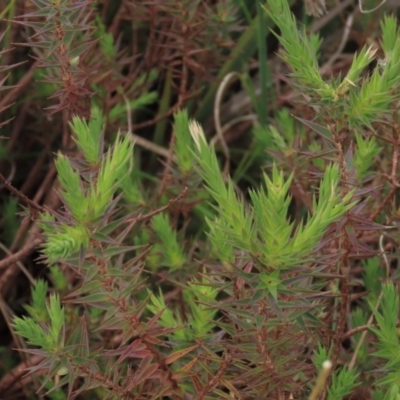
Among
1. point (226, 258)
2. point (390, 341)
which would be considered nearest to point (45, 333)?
point (226, 258)

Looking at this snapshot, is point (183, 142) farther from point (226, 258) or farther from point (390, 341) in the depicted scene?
point (390, 341)

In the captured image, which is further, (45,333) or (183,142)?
(183,142)

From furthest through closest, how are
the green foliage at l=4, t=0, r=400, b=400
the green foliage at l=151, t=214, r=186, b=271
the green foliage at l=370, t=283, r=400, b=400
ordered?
the green foliage at l=151, t=214, r=186, b=271 < the green foliage at l=370, t=283, r=400, b=400 < the green foliage at l=4, t=0, r=400, b=400

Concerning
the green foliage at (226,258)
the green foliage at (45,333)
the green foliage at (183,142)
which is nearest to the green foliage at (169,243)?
the green foliage at (226,258)

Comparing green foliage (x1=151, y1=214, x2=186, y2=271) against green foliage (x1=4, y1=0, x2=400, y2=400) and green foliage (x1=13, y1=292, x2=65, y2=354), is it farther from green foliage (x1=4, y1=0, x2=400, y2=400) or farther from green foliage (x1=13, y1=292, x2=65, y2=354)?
green foliage (x1=13, y1=292, x2=65, y2=354)

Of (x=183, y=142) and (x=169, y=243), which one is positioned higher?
(x=183, y=142)

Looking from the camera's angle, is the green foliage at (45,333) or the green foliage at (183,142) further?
the green foliage at (183,142)

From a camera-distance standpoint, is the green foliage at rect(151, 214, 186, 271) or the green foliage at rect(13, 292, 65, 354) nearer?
the green foliage at rect(13, 292, 65, 354)

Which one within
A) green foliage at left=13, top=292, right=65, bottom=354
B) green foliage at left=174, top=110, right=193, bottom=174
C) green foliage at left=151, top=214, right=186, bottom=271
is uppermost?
green foliage at left=174, top=110, right=193, bottom=174

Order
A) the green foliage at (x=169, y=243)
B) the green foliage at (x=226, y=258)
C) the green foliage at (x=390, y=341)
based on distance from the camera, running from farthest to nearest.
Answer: the green foliage at (x=169, y=243) < the green foliage at (x=390, y=341) < the green foliage at (x=226, y=258)

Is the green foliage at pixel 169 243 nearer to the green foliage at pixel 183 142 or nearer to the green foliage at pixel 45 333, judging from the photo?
the green foliage at pixel 183 142

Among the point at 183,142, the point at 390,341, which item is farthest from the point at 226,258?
the point at 183,142

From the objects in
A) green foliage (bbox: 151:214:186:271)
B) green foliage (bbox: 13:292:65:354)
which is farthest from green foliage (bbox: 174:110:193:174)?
green foliage (bbox: 13:292:65:354)
